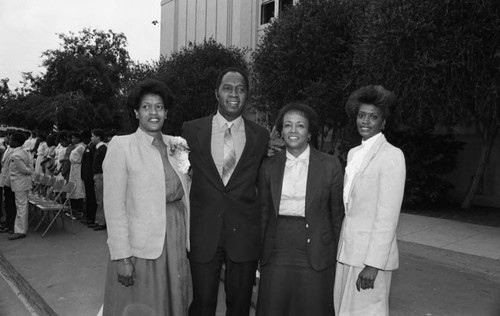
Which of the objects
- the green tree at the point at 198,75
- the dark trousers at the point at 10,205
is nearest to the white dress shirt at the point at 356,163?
the dark trousers at the point at 10,205

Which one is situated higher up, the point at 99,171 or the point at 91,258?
the point at 99,171

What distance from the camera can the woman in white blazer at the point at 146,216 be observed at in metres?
2.68

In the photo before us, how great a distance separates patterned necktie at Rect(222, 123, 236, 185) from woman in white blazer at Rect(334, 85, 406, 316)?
30.9 inches

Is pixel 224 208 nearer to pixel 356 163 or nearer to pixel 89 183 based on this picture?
pixel 356 163

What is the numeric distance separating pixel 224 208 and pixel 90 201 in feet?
22.3

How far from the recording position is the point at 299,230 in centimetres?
283

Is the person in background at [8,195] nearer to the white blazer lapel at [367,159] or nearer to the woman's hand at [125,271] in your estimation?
the woman's hand at [125,271]

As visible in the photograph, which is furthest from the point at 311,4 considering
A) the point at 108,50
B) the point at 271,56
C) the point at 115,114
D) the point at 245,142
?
the point at 108,50

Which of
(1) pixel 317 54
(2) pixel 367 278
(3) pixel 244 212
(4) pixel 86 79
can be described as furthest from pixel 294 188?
(4) pixel 86 79

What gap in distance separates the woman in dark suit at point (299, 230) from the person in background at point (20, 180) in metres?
6.25

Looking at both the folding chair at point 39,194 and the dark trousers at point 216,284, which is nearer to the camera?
the dark trousers at point 216,284

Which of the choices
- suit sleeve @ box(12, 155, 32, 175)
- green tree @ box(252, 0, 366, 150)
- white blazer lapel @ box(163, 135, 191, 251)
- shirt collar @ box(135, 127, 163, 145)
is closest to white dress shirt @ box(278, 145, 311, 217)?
white blazer lapel @ box(163, 135, 191, 251)

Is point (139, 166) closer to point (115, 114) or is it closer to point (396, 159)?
point (396, 159)

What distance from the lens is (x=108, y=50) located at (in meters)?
35.8
